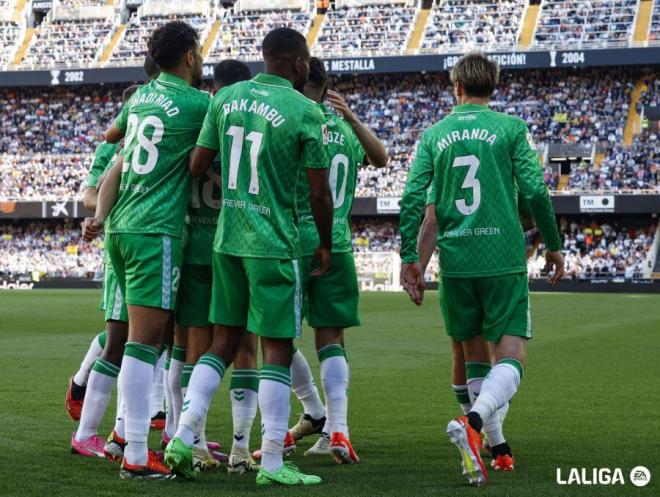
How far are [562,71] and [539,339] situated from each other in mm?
32335

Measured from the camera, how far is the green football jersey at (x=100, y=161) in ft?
22.7

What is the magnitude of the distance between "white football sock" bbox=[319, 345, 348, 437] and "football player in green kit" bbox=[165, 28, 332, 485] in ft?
2.76

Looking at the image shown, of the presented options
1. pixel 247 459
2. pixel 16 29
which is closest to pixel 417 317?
pixel 247 459

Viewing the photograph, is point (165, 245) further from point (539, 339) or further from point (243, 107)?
point (539, 339)

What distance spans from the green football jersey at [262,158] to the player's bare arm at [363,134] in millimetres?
900

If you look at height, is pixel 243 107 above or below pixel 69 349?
above

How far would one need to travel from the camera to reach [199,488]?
516 cm

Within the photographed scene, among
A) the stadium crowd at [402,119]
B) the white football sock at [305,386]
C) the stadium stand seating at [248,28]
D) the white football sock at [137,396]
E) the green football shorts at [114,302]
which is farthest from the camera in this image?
the stadium stand seating at [248,28]

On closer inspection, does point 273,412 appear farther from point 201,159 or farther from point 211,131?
point 211,131

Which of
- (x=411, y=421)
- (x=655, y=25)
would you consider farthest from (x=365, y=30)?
(x=411, y=421)

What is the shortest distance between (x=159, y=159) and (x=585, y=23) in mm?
43671

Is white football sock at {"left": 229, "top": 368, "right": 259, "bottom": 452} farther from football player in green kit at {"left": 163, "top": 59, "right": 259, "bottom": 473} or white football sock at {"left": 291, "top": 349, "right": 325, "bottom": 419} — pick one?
white football sock at {"left": 291, "top": 349, "right": 325, "bottom": 419}

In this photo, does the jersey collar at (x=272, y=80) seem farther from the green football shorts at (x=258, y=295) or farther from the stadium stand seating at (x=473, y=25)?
the stadium stand seating at (x=473, y=25)

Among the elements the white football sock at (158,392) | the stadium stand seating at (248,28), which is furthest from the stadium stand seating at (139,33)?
the white football sock at (158,392)
